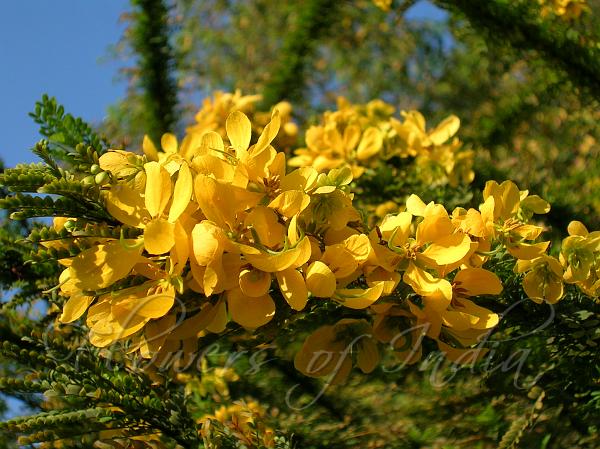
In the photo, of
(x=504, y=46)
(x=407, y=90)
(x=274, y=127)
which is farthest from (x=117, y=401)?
(x=407, y=90)

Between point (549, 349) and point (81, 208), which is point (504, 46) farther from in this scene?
point (81, 208)

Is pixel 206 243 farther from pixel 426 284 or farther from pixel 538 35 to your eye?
pixel 538 35

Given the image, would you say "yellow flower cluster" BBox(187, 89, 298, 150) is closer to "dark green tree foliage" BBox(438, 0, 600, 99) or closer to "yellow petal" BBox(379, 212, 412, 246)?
"dark green tree foliage" BBox(438, 0, 600, 99)

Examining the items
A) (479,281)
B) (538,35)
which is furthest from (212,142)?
(538,35)

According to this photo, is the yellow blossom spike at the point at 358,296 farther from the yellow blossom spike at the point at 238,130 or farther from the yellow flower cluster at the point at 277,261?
the yellow blossom spike at the point at 238,130

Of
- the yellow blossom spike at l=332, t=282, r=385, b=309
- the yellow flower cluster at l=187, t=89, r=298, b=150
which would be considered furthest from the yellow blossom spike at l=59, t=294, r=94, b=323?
the yellow flower cluster at l=187, t=89, r=298, b=150

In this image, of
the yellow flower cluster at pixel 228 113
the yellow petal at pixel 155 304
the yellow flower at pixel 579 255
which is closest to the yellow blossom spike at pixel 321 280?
the yellow petal at pixel 155 304
